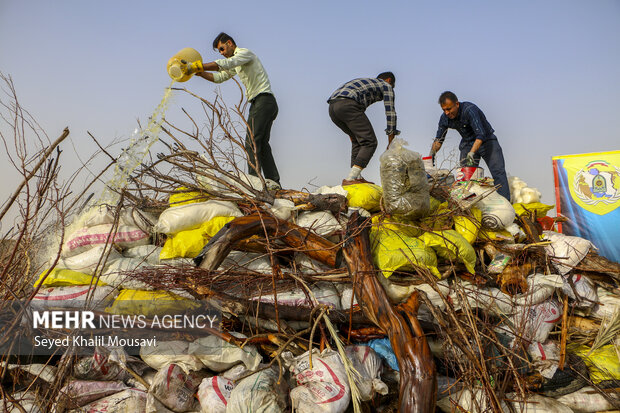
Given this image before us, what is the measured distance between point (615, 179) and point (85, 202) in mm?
6569

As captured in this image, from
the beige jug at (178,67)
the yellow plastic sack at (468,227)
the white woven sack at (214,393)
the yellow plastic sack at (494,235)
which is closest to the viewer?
the white woven sack at (214,393)

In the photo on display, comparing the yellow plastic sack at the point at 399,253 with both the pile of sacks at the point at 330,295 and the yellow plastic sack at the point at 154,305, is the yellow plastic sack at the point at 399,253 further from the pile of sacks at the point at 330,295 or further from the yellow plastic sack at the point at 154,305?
the yellow plastic sack at the point at 154,305

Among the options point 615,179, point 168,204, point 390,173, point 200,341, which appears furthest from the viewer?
point 615,179

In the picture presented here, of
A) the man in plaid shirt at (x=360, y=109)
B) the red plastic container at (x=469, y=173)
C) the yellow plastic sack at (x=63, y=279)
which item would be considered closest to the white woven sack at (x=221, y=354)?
the yellow plastic sack at (x=63, y=279)

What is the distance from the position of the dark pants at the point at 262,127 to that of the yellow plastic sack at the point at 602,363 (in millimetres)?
3072

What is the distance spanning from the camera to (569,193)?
589cm

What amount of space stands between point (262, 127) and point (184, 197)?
1281 millimetres

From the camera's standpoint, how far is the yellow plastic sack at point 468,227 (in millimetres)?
3037

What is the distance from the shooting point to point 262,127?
4.09 m

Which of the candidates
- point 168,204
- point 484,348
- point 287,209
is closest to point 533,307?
point 484,348

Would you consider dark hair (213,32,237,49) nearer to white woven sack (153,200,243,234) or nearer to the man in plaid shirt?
the man in plaid shirt

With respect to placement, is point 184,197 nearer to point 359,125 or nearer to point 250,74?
point 250,74

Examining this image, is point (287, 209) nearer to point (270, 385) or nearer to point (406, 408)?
point (270, 385)

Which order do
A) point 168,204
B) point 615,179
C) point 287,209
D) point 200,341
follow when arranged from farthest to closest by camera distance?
point 615,179 → point 168,204 → point 287,209 → point 200,341
